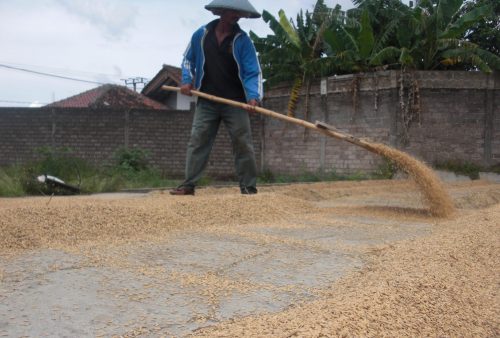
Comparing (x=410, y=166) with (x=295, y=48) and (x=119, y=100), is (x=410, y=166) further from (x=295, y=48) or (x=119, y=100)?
(x=119, y=100)

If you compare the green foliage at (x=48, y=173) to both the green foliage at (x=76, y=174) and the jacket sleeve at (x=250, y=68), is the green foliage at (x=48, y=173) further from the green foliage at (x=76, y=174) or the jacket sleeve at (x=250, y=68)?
the jacket sleeve at (x=250, y=68)

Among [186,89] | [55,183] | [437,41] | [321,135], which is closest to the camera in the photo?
[186,89]

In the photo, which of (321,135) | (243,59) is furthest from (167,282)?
(321,135)

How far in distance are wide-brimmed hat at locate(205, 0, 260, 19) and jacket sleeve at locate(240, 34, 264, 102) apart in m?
0.22

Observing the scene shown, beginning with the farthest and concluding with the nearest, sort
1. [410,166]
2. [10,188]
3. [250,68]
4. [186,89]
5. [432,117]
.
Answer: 1. [432,117]
2. [10,188]
3. [186,89]
4. [250,68]
5. [410,166]

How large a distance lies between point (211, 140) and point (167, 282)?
305cm

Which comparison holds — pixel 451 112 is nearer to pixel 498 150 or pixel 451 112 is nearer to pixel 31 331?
pixel 498 150

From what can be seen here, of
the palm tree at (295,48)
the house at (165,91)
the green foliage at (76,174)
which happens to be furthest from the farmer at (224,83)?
the house at (165,91)

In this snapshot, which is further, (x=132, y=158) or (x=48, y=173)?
(x=132, y=158)

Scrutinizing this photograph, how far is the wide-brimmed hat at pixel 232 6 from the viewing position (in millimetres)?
4656

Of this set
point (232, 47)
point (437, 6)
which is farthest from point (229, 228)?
point (437, 6)

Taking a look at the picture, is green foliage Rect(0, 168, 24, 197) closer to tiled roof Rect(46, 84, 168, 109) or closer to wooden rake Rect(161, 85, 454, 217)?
wooden rake Rect(161, 85, 454, 217)

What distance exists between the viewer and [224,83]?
4879mm

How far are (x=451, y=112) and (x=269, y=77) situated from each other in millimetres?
5406
